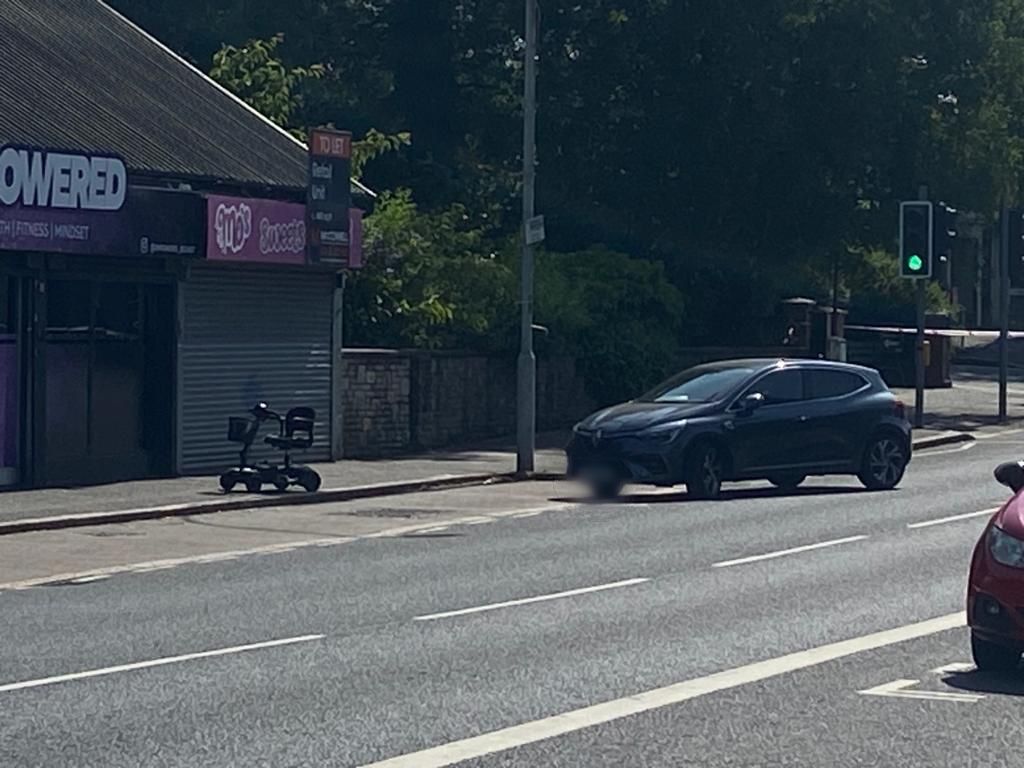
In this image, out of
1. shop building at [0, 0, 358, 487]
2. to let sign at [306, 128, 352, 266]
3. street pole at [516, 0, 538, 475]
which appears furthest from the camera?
to let sign at [306, 128, 352, 266]

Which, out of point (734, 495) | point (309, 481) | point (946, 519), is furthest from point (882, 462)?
point (309, 481)

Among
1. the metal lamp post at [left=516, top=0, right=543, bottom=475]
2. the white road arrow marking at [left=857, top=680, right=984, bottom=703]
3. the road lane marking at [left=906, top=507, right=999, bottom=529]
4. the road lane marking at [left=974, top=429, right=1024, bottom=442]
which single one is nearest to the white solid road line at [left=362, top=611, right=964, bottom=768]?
the white road arrow marking at [left=857, top=680, right=984, bottom=703]

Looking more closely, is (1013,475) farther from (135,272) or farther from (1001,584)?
(135,272)

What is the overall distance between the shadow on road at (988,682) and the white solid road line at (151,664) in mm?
4023

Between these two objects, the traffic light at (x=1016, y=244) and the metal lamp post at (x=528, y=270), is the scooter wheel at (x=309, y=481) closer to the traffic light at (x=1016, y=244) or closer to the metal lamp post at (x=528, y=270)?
the metal lamp post at (x=528, y=270)

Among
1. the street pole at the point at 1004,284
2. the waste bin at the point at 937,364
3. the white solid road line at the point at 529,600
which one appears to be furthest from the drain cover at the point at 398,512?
the waste bin at the point at 937,364

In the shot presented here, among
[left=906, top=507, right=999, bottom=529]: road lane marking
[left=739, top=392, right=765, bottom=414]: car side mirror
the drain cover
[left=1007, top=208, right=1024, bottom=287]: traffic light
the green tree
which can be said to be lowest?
the drain cover

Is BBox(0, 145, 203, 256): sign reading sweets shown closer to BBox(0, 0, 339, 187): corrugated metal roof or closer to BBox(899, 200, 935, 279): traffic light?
BBox(0, 0, 339, 187): corrugated metal roof

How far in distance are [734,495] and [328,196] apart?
7097 millimetres

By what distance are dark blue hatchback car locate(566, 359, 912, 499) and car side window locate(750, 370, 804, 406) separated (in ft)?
0.04

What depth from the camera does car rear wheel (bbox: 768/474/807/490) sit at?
24895 mm

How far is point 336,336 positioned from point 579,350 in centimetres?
716

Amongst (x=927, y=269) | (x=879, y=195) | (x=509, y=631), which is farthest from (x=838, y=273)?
(x=509, y=631)

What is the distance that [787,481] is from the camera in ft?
83.7
